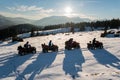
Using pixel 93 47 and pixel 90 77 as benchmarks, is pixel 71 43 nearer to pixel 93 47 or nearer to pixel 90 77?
pixel 93 47

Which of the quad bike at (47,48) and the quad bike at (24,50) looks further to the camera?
the quad bike at (47,48)

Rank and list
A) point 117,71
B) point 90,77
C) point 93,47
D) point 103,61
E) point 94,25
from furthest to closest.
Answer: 1. point 94,25
2. point 93,47
3. point 103,61
4. point 117,71
5. point 90,77

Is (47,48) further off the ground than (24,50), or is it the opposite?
(47,48)

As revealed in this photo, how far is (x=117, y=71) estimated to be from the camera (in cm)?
1838

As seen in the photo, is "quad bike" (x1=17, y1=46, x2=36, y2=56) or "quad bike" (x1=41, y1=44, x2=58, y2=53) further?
"quad bike" (x1=41, y1=44, x2=58, y2=53)

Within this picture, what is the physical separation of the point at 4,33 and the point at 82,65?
106422 mm

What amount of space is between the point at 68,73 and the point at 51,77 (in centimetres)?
188

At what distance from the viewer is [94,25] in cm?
12950

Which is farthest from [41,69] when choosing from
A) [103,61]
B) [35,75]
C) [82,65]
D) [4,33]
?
[4,33]

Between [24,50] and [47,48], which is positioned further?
[47,48]

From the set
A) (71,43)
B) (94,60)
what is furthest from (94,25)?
(94,60)

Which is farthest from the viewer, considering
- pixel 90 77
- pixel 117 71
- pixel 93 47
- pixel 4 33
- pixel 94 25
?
pixel 94 25

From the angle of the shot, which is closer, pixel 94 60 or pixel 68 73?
pixel 68 73

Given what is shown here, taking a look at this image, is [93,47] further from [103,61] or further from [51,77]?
[51,77]
